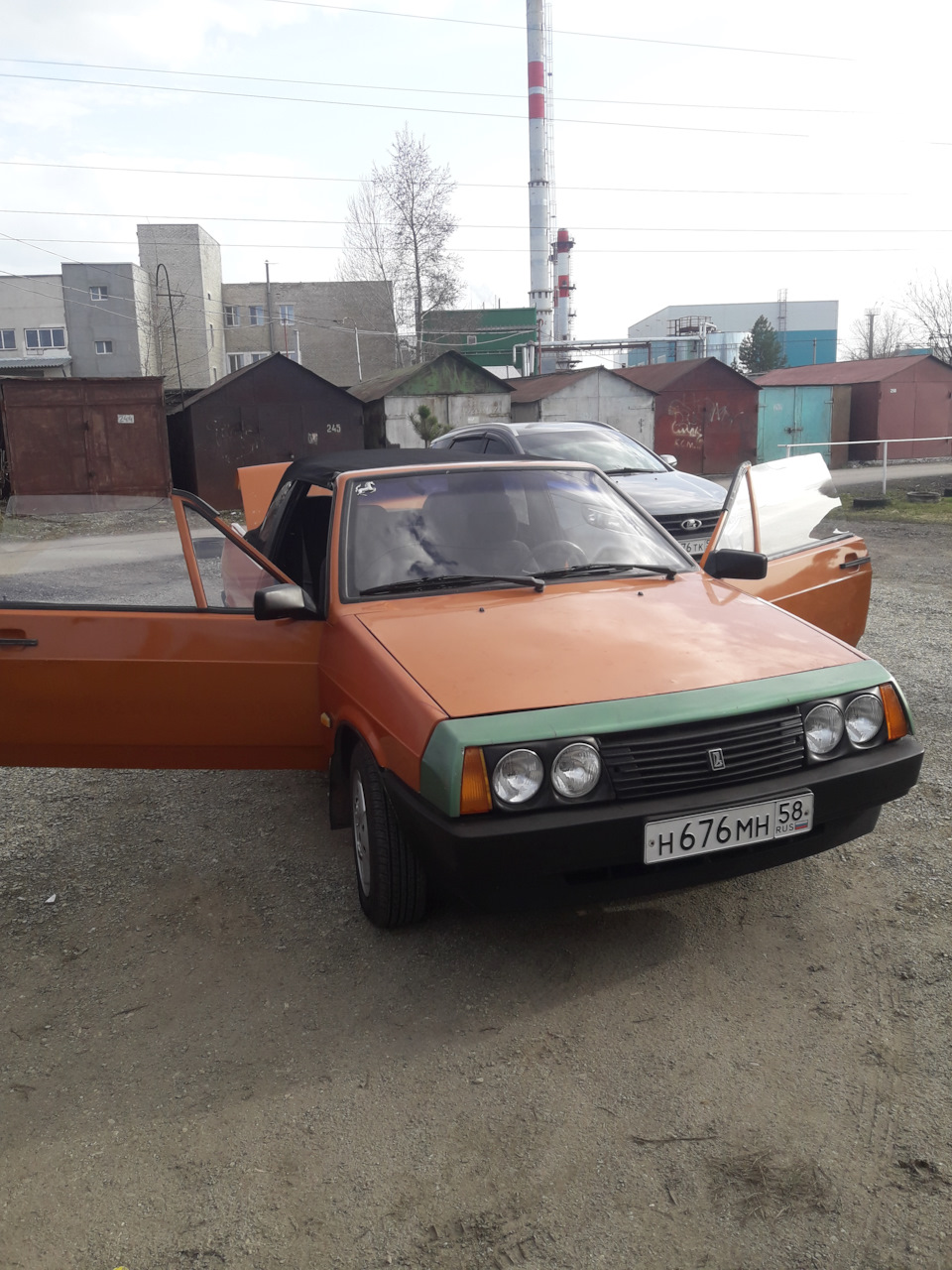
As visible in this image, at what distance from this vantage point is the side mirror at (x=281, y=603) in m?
3.48

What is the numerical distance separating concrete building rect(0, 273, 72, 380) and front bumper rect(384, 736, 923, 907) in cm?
6607

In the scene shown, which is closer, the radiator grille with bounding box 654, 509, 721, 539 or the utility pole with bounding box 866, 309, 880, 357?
the radiator grille with bounding box 654, 509, 721, 539

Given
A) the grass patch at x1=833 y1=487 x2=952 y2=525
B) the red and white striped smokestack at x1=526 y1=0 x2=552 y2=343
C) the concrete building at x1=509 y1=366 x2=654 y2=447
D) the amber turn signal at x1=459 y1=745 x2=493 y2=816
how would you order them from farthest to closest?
the red and white striped smokestack at x1=526 y1=0 x2=552 y2=343
the concrete building at x1=509 y1=366 x2=654 y2=447
the grass patch at x1=833 y1=487 x2=952 y2=525
the amber turn signal at x1=459 y1=745 x2=493 y2=816

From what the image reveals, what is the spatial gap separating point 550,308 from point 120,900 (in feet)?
192

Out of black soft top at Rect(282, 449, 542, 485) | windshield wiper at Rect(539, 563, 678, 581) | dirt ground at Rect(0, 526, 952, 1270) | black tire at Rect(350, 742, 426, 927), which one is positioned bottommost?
dirt ground at Rect(0, 526, 952, 1270)

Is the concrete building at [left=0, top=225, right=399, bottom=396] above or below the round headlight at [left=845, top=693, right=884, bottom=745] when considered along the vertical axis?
above

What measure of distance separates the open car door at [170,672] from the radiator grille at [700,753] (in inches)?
55.1

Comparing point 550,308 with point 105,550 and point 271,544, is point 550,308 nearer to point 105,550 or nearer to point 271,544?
point 105,550

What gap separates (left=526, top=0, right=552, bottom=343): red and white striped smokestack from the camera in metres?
54.1

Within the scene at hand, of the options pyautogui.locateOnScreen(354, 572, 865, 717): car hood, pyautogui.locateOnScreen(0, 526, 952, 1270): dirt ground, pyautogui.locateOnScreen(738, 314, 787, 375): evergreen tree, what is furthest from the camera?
pyautogui.locateOnScreen(738, 314, 787, 375): evergreen tree

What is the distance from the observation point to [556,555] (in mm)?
3809

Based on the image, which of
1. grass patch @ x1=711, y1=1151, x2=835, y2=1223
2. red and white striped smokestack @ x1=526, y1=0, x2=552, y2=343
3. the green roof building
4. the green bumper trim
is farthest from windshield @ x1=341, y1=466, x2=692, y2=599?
red and white striped smokestack @ x1=526, y1=0, x2=552, y2=343

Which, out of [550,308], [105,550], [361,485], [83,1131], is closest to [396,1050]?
[83,1131]

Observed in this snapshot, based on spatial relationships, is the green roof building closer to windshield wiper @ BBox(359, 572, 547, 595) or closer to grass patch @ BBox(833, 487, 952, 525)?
grass patch @ BBox(833, 487, 952, 525)
